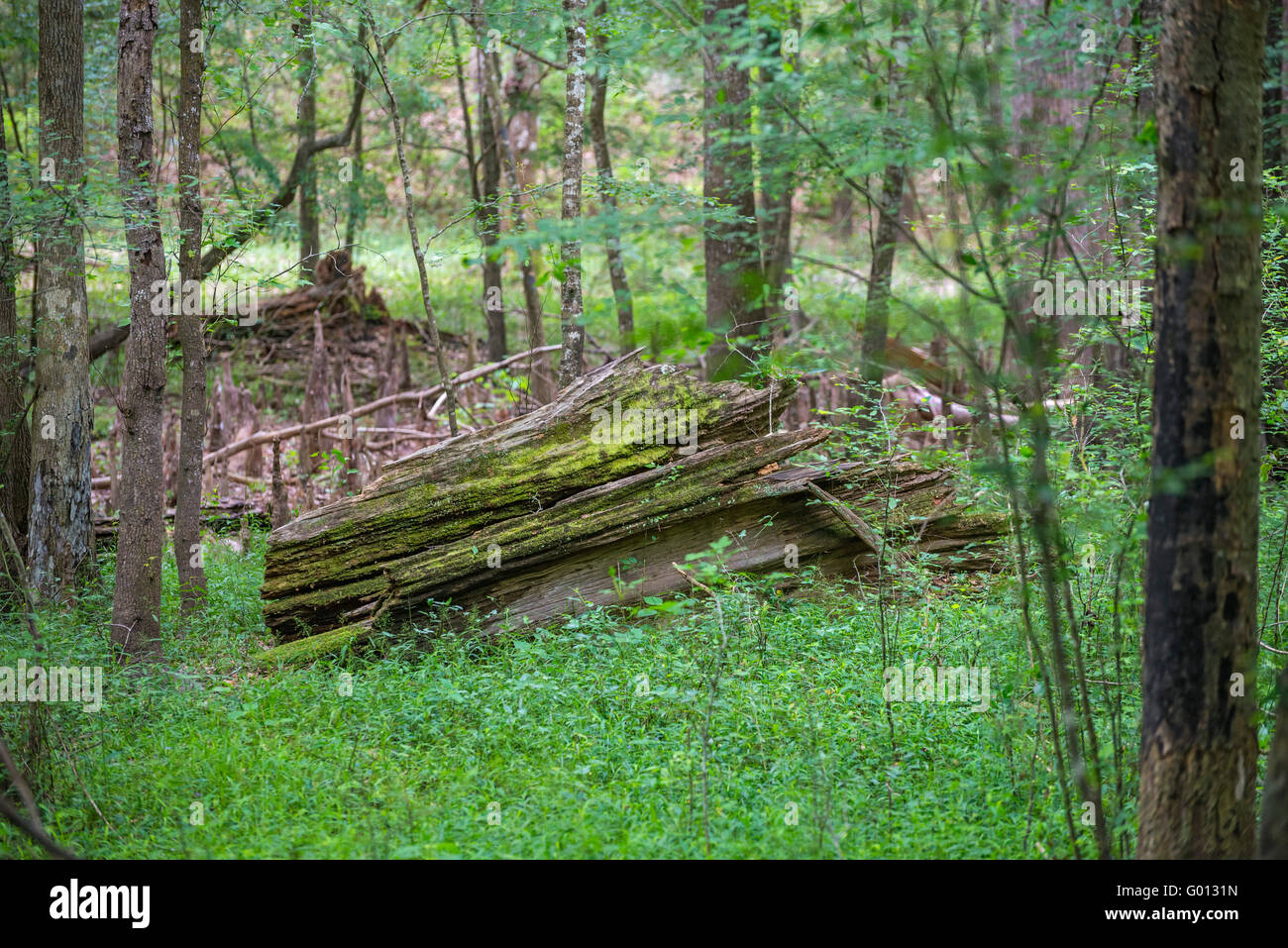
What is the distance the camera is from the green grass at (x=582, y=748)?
406 centimetres

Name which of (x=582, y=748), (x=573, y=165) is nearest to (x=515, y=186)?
(x=573, y=165)

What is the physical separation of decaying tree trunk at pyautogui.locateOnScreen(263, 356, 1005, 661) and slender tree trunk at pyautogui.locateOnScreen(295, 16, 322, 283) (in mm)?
2273

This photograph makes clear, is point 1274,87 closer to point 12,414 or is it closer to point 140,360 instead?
point 140,360

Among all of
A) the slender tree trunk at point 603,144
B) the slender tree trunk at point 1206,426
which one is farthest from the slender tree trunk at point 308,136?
the slender tree trunk at point 1206,426

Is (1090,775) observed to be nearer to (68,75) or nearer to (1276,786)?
(1276,786)

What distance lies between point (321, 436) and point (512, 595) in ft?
20.8

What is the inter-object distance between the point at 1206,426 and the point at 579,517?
479 centimetres

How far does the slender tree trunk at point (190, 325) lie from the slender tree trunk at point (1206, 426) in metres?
6.83

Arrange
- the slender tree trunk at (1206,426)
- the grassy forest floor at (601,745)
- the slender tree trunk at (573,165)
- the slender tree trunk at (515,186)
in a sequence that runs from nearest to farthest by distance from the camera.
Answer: the slender tree trunk at (1206,426)
the grassy forest floor at (601,745)
the slender tree trunk at (573,165)
the slender tree trunk at (515,186)

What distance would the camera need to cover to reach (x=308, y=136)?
13281 mm

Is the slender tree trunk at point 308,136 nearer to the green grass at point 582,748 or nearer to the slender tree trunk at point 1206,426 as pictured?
the green grass at point 582,748

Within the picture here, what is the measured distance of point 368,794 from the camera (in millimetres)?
4516

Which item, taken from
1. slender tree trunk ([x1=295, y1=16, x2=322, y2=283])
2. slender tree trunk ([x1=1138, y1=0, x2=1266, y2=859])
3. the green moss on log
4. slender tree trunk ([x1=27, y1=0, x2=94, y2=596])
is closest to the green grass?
the green moss on log
